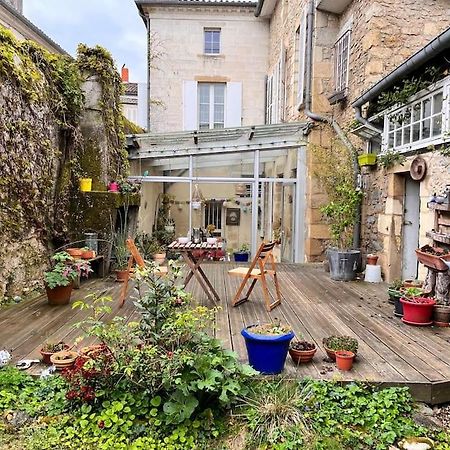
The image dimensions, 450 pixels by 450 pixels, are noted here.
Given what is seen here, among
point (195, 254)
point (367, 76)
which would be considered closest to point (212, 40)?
point (367, 76)

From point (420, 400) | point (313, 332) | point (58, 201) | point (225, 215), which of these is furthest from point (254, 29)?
point (420, 400)

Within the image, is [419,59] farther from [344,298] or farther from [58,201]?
[58,201]

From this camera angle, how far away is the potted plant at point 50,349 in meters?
3.09

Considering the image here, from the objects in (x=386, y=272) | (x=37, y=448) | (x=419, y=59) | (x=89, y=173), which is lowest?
(x=37, y=448)

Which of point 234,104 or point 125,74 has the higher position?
point 125,74

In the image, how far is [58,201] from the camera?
19.0 ft

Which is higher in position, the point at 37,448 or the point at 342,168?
the point at 342,168

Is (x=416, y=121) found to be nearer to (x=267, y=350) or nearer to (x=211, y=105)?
(x=267, y=350)

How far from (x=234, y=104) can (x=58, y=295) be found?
986 centimetres

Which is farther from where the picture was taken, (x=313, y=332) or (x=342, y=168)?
(x=342, y=168)

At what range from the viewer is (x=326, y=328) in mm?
4082

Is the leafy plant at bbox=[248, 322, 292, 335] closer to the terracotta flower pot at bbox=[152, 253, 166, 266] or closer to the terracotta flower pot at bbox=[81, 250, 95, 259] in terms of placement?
the terracotta flower pot at bbox=[81, 250, 95, 259]

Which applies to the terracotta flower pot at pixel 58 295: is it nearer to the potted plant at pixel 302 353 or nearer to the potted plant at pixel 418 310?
the potted plant at pixel 302 353

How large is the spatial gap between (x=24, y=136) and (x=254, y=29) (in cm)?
1019
